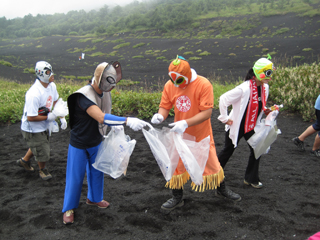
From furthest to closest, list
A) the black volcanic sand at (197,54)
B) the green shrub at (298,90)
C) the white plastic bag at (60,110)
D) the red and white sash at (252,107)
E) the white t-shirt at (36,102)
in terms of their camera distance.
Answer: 1. the black volcanic sand at (197,54)
2. the green shrub at (298,90)
3. the white plastic bag at (60,110)
4. the white t-shirt at (36,102)
5. the red and white sash at (252,107)

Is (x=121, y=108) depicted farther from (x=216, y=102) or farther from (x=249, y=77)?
(x=249, y=77)

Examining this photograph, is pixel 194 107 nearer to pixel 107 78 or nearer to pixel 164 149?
pixel 164 149

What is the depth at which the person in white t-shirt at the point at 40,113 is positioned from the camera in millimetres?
3371

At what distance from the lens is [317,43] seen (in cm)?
2445

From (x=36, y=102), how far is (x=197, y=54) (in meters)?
28.1

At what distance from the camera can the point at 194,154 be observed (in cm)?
253

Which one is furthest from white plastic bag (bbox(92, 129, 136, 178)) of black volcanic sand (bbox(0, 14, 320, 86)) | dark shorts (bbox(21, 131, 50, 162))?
black volcanic sand (bbox(0, 14, 320, 86))

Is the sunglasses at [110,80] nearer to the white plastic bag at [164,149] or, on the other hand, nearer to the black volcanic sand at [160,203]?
the white plastic bag at [164,149]

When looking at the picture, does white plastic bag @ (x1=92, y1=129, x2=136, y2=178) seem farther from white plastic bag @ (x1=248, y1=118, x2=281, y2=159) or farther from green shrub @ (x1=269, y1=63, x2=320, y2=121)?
green shrub @ (x1=269, y1=63, x2=320, y2=121)

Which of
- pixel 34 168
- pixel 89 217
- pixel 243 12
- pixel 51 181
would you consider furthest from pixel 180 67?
pixel 243 12

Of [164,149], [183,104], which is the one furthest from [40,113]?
[183,104]

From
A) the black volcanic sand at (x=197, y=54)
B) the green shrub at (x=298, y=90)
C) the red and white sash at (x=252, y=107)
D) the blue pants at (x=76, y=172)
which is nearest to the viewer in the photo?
the blue pants at (x=76, y=172)

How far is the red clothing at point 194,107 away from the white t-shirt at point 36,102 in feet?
6.08

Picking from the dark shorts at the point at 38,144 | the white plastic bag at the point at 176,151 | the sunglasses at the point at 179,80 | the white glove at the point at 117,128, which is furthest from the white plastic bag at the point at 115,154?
the dark shorts at the point at 38,144
